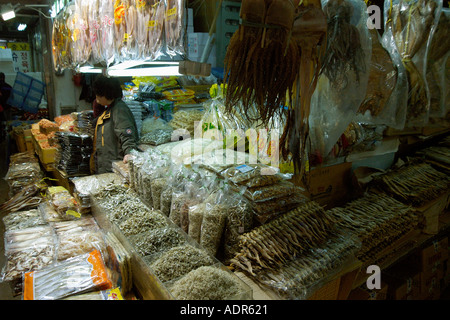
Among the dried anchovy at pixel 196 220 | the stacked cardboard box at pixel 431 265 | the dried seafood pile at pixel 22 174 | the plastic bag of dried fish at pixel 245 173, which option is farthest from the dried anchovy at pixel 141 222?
the dried seafood pile at pixel 22 174

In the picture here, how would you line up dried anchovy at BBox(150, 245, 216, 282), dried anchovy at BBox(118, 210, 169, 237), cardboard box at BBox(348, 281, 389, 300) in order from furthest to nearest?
cardboard box at BBox(348, 281, 389, 300)
dried anchovy at BBox(118, 210, 169, 237)
dried anchovy at BBox(150, 245, 216, 282)

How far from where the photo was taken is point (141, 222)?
156 cm

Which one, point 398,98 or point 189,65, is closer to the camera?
point 189,65

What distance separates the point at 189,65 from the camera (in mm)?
1694

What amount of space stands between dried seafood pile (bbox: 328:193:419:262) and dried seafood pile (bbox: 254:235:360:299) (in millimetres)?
317

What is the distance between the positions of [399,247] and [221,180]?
143 cm

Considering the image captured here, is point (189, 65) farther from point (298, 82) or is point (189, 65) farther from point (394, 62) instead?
point (394, 62)

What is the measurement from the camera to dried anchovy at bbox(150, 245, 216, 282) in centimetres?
119

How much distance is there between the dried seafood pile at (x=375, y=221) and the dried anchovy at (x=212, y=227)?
756 mm

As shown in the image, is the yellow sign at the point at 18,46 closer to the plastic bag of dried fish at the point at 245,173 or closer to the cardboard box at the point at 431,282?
the plastic bag of dried fish at the point at 245,173

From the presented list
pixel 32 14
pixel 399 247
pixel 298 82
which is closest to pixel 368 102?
pixel 298 82

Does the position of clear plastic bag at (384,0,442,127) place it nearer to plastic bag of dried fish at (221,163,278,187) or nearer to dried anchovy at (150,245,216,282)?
plastic bag of dried fish at (221,163,278,187)

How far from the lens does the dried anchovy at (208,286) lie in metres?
1.06

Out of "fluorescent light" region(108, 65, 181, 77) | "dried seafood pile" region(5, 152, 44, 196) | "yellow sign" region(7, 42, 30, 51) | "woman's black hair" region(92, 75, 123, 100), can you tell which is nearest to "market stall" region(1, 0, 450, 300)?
"fluorescent light" region(108, 65, 181, 77)
